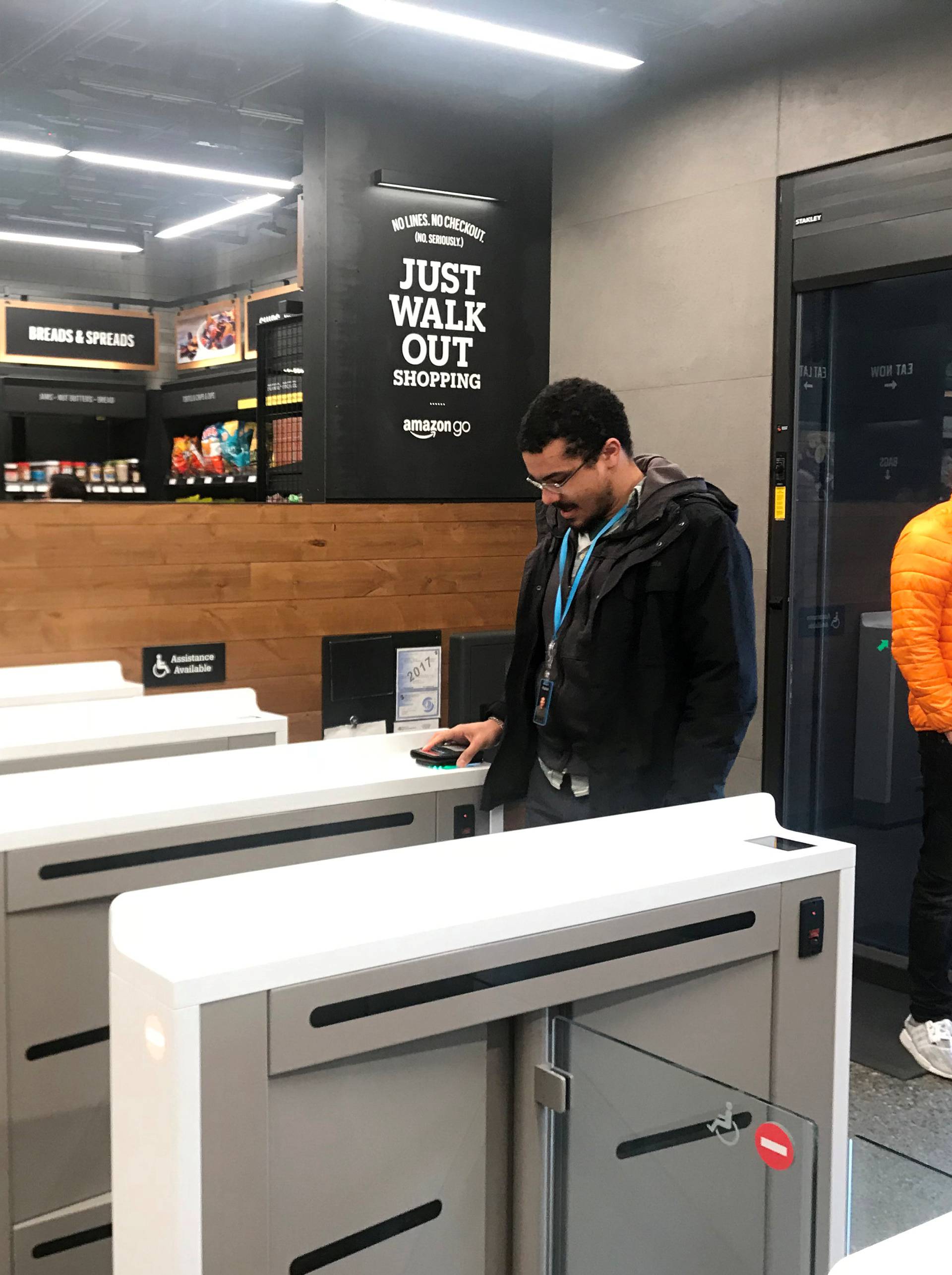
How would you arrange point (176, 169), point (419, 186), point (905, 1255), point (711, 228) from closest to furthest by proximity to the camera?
point (905, 1255) → point (711, 228) → point (419, 186) → point (176, 169)

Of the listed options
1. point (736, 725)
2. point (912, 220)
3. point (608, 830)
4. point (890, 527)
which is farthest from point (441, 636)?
point (608, 830)

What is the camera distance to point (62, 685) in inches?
138

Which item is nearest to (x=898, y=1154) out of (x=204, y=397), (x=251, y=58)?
(x=251, y=58)

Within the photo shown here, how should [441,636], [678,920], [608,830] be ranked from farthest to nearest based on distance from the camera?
[441,636], [608,830], [678,920]

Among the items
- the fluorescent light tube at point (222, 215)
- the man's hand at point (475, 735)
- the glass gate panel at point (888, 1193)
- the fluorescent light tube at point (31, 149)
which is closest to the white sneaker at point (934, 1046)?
the glass gate panel at point (888, 1193)

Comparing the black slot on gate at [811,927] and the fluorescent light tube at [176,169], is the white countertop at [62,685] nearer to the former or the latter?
the black slot on gate at [811,927]

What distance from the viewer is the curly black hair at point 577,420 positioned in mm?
2361

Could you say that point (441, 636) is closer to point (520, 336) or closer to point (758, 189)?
point (520, 336)

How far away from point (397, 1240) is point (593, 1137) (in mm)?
263

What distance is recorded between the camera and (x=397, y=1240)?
4.98ft

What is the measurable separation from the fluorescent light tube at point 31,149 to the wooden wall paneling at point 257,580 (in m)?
3.99

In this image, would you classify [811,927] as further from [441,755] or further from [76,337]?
[76,337]

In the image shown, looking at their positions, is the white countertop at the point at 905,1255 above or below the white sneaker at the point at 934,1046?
above

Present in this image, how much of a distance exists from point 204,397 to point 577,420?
27.8 feet
